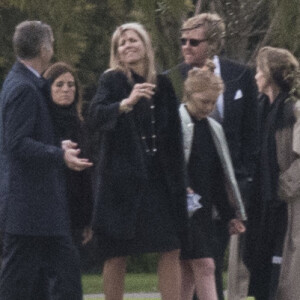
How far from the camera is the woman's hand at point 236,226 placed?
261 inches

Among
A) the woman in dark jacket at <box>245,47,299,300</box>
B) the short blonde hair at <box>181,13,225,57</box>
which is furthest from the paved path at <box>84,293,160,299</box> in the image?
the short blonde hair at <box>181,13,225,57</box>

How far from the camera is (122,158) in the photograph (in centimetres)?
581

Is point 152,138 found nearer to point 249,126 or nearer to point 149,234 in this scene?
point 149,234

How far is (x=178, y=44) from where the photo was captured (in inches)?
106

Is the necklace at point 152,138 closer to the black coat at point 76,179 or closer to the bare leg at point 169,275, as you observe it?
the bare leg at point 169,275

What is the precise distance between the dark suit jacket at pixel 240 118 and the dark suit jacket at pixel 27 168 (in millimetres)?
1382

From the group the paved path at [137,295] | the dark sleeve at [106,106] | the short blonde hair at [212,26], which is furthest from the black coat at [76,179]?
the paved path at [137,295]

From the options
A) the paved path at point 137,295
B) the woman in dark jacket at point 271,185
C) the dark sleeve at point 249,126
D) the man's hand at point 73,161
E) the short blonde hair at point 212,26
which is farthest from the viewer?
the paved path at point 137,295

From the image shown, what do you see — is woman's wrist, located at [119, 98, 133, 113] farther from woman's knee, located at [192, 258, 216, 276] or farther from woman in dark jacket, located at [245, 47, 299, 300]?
woman in dark jacket, located at [245, 47, 299, 300]

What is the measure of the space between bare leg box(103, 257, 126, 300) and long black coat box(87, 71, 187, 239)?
0.77 ft

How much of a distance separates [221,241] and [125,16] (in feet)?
14.4

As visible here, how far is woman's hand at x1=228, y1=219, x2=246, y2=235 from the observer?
6617 mm

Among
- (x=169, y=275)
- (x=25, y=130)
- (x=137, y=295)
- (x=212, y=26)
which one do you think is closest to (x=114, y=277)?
(x=169, y=275)

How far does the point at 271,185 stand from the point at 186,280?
0.81 metres
